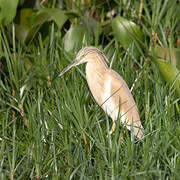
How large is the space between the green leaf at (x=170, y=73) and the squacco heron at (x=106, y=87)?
0.24m

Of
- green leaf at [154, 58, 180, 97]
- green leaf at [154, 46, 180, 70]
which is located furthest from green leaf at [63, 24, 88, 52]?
green leaf at [154, 58, 180, 97]

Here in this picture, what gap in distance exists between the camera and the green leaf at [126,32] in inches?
136

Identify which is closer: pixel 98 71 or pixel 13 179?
pixel 13 179

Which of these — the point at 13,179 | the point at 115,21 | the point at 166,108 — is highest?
the point at 115,21

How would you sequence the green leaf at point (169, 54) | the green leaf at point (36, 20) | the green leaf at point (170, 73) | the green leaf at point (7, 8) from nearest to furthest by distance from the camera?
the green leaf at point (170, 73) < the green leaf at point (169, 54) < the green leaf at point (7, 8) < the green leaf at point (36, 20)

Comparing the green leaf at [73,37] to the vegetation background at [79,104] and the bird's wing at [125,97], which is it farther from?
the bird's wing at [125,97]

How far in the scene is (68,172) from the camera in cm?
223

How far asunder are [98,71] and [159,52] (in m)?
0.54

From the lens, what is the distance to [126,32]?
3.47 meters

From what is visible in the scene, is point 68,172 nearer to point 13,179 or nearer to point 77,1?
point 13,179

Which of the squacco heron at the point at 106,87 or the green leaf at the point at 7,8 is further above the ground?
the green leaf at the point at 7,8

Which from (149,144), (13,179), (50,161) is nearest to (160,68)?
(149,144)

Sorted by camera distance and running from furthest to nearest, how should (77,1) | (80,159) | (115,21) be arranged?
1. (77,1)
2. (115,21)
3. (80,159)

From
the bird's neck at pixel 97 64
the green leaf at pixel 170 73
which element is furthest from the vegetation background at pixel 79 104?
the bird's neck at pixel 97 64
